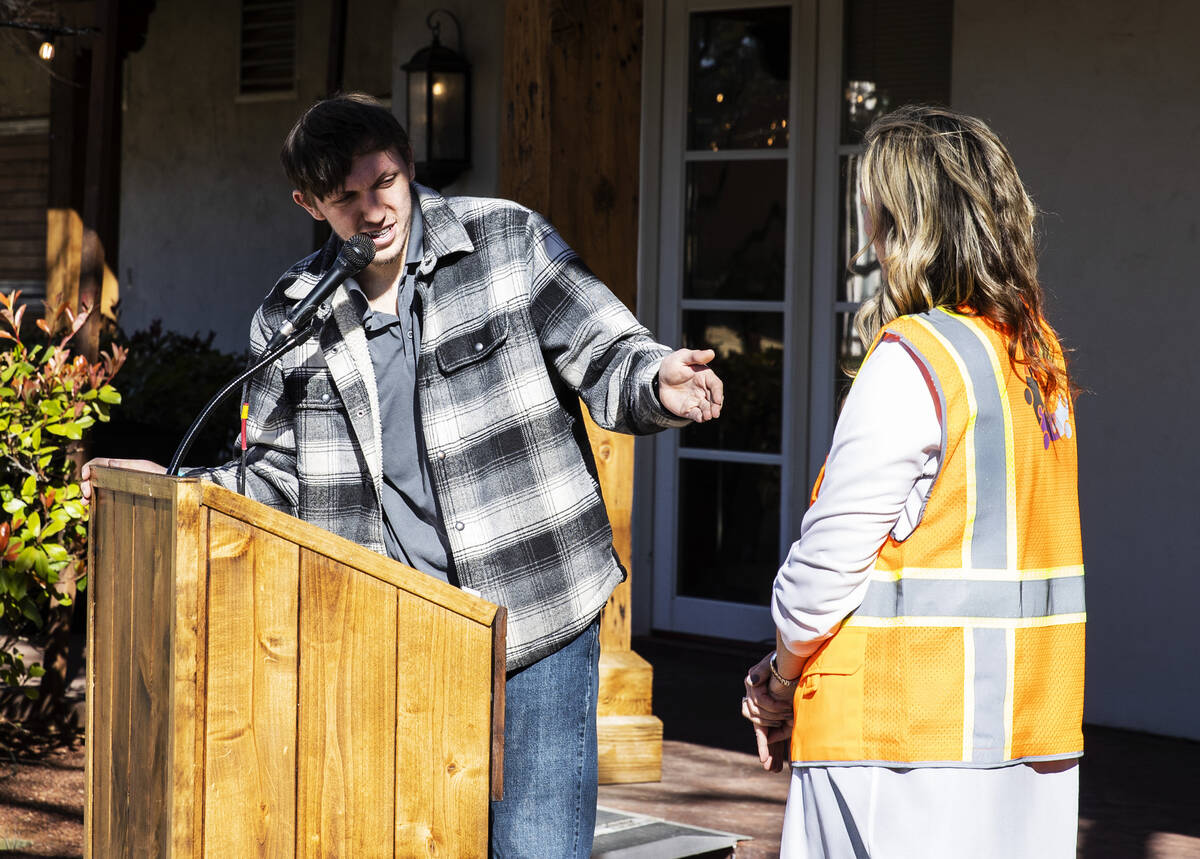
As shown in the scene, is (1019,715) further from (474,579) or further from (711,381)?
(474,579)

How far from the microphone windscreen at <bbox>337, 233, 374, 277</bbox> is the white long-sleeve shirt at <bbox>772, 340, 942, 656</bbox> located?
867 millimetres

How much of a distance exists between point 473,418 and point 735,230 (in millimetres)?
4423

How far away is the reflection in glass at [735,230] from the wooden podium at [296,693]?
15.7 ft

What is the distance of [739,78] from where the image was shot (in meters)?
6.64

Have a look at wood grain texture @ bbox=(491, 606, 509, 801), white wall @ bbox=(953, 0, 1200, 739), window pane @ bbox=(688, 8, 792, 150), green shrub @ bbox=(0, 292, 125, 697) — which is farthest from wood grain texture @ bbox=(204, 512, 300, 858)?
window pane @ bbox=(688, 8, 792, 150)

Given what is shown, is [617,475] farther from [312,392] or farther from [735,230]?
[735,230]

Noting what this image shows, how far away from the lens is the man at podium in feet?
7.97

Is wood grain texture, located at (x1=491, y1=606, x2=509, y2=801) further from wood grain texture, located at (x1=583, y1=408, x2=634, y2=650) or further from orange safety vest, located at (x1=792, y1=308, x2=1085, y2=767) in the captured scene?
wood grain texture, located at (x1=583, y1=408, x2=634, y2=650)

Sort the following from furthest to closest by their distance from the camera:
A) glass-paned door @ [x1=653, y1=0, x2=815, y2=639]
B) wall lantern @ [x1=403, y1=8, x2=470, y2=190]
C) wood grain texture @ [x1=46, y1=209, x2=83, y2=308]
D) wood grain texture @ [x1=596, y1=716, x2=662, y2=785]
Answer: wall lantern @ [x1=403, y1=8, x2=470, y2=190], glass-paned door @ [x1=653, y1=0, x2=815, y2=639], wood grain texture @ [x1=46, y1=209, x2=83, y2=308], wood grain texture @ [x1=596, y1=716, x2=662, y2=785]

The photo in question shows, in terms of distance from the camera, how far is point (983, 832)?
1.97m

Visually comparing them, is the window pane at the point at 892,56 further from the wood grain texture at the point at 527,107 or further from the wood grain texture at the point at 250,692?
the wood grain texture at the point at 250,692

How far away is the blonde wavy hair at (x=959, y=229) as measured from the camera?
6.61 ft

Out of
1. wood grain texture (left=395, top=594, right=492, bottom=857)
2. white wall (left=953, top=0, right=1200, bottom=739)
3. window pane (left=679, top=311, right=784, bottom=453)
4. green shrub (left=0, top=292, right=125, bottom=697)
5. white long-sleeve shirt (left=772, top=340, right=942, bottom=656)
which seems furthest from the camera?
window pane (left=679, top=311, right=784, bottom=453)

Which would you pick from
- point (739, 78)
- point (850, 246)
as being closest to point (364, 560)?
point (850, 246)
